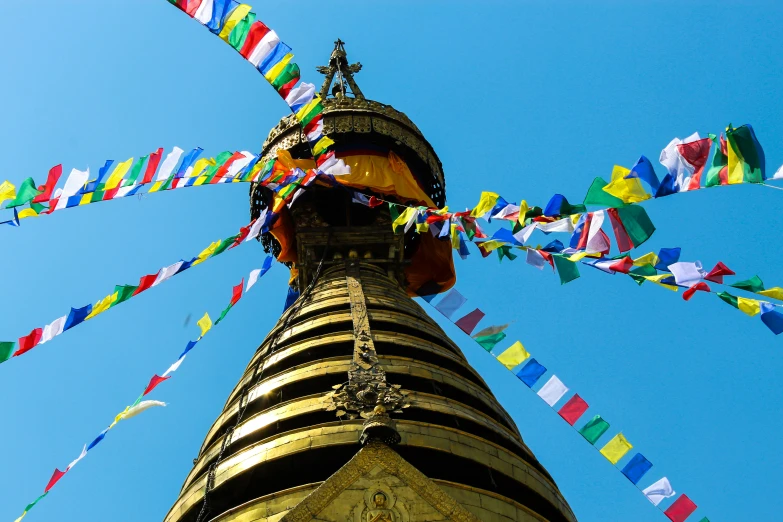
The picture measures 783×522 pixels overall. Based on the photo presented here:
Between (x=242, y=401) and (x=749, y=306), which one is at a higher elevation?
(x=242, y=401)

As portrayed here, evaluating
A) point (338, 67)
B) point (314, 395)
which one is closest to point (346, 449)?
point (314, 395)

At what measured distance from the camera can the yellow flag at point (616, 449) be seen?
13122mm

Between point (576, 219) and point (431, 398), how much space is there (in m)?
3.60

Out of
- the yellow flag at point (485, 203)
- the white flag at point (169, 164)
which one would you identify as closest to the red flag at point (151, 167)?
the white flag at point (169, 164)

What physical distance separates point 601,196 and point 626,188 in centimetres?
26

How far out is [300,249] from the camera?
806 inches

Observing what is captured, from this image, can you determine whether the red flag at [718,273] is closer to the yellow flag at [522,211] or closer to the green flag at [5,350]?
the yellow flag at [522,211]

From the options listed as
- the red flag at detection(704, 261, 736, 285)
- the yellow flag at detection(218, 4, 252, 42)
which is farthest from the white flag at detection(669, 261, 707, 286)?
the yellow flag at detection(218, 4, 252, 42)

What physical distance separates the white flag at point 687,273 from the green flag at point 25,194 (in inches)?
331

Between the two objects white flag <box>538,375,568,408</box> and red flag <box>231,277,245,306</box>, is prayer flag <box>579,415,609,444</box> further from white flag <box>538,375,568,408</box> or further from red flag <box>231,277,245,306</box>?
red flag <box>231,277,245,306</box>

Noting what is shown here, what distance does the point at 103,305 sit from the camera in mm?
13797

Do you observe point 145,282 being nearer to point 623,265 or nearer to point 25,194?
point 25,194

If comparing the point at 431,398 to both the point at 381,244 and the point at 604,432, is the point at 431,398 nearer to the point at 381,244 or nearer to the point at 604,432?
the point at 604,432

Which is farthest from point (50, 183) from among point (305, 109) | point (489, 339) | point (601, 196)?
point (601, 196)
